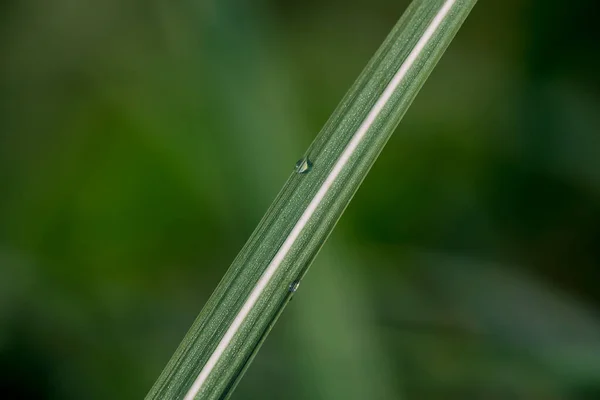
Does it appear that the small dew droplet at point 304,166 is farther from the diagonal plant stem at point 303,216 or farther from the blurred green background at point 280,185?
the blurred green background at point 280,185

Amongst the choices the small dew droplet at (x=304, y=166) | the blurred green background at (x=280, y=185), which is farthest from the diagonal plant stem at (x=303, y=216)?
the blurred green background at (x=280, y=185)

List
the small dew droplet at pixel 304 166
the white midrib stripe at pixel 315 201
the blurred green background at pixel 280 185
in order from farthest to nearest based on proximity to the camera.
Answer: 1. the blurred green background at pixel 280 185
2. the small dew droplet at pixel 304 166
3. the white midrib stripe at pixel 315 201

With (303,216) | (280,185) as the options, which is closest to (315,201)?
(303,216)

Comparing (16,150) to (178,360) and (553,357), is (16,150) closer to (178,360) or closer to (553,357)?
(178,360)

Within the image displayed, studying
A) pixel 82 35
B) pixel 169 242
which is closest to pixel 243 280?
pixel 169 242

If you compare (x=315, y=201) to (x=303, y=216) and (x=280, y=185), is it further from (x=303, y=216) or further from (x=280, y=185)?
(x=280, y=185)

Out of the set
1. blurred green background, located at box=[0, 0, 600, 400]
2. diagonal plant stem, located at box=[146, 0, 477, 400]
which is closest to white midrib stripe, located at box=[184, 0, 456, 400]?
diagonal plant stem, located at box=[146, 0, 477, 400]

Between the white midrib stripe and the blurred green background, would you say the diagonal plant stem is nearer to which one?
the white midrib stripe
